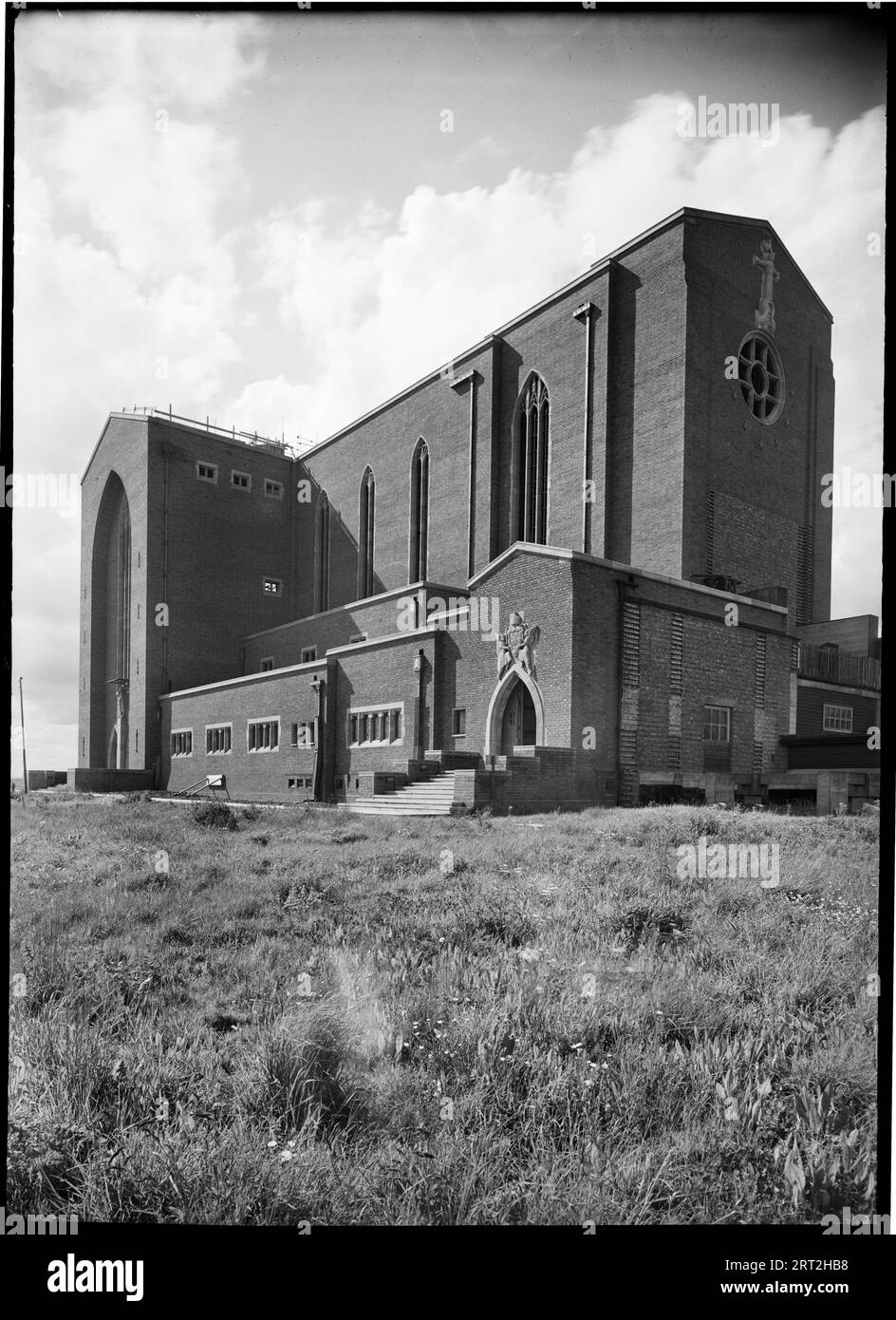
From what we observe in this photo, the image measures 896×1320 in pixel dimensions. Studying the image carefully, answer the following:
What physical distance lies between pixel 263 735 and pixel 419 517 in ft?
31.2

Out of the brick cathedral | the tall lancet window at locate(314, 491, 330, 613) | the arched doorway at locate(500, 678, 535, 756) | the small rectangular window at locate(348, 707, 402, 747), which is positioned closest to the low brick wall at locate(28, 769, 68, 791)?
the brick cathedral

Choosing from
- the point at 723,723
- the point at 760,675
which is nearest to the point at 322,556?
the point at 760,675

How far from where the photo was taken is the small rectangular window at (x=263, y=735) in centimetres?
971

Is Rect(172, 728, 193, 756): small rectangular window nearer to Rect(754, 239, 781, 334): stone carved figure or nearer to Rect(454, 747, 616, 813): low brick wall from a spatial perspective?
Rect(454, 747, 616, 813): low brick wall

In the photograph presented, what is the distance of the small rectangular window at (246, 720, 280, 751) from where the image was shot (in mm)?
9711

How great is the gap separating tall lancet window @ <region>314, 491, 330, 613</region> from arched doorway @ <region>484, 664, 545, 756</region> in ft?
12.3

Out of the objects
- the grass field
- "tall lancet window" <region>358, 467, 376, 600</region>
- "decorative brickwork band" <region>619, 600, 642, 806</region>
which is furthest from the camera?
"tall lancet window" <region>358, 467, 376, 600</region>

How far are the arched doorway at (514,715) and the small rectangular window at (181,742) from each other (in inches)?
155

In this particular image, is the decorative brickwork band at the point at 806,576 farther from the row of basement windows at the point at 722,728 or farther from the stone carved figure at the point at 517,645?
the stone carved figure at the point at 517,645

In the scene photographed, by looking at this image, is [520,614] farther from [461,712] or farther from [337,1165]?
[337,1165]

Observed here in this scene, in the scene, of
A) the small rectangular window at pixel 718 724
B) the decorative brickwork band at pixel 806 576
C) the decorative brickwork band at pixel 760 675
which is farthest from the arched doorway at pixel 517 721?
the decorative brickwork band at pixel 806 576

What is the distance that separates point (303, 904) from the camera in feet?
13.3

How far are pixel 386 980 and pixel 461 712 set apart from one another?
15.4ft

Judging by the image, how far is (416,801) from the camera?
5.48m
